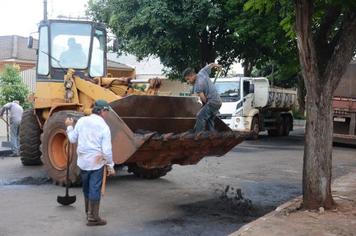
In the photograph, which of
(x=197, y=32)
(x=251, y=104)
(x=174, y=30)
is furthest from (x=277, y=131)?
(x=174, y=30)

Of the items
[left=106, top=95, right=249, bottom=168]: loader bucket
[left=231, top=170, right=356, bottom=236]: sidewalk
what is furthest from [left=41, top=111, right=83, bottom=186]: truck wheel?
[left=231, top=170, right=356, bottom=236]: sidewalk

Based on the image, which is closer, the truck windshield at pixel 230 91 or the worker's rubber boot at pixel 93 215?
the worker's rubber boot at pixel 93 215

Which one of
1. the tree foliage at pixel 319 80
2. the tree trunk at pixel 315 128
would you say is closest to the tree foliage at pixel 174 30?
the tree foliage at pixel 319 80

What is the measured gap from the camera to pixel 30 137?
12.2 meters

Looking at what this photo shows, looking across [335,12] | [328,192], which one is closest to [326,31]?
[335,12]

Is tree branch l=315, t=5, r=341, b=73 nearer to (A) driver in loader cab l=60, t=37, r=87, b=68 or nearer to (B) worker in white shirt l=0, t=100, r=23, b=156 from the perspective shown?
(A) driver in loader cab l=60, t=37, r=87, b=68

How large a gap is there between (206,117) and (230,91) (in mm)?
12214

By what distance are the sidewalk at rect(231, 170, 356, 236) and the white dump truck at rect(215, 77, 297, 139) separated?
37.9 feet

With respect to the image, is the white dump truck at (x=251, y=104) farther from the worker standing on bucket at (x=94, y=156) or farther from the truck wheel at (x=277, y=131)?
the worker standing on bucket at (x=94, y=156)

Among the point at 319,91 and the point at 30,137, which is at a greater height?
the point at 319,91

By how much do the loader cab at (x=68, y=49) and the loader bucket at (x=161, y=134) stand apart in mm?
2128

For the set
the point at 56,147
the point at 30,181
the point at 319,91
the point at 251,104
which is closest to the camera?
the point at 319,91

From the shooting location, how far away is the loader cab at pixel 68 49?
11.1m

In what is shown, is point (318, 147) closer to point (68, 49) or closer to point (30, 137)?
point (68, 49)
